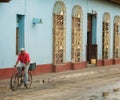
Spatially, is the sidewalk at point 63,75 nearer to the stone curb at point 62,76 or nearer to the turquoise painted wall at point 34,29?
the stone curb at point 62,76

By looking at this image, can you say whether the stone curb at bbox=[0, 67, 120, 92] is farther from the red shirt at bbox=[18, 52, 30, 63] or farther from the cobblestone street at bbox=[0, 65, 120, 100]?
the red shirt at bbox=[18, 52, 30, 63]

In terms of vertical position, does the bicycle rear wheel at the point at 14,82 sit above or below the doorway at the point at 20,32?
below

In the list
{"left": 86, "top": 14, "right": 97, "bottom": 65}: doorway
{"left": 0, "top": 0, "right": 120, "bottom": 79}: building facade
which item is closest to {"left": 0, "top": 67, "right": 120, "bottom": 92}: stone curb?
{"left": 0, "top": 0, "right": 120, "bottom": 79}: building facade

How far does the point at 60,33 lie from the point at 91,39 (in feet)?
21.6

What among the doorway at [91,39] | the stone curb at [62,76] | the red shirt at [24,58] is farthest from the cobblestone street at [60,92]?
the doorway at [91,39]

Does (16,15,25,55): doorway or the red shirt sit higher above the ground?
(16,15,25,55): doorway

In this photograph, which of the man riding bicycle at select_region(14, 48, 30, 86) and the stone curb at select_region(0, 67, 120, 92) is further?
the stone curb at select_region(0, 67, 120, 92)

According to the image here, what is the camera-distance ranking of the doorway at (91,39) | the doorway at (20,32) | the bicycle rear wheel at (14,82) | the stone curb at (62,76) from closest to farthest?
the bicycle rear wheel at (14,82), the stone curb at (62,76), the doorway at (20,32), the doorway at (91,39)

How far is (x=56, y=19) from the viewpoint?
27.1m

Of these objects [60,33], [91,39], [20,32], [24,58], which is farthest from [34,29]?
[91,39]

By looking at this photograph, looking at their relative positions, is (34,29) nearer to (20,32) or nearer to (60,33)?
(20,32)

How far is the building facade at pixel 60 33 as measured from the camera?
892 inches

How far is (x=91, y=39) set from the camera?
1334 inches

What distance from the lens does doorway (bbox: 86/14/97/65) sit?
33.2 meters
